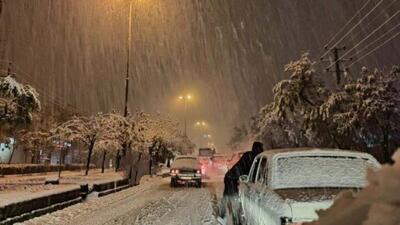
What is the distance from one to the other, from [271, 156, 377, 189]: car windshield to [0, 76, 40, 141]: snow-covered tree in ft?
47.8

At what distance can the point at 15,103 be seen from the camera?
19.0 meters

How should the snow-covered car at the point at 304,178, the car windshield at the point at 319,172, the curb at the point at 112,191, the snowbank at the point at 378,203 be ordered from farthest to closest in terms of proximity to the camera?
the curb at the point at 112,191 < the car windshield at the point at 319,172 < the snow-covered car at the point at 304,178 < the snowbank at the point at 378,203

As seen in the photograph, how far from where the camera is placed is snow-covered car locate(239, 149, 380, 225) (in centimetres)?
569

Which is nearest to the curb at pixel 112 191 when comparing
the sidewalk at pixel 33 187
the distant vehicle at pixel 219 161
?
the sidewalk at pixel 33 187

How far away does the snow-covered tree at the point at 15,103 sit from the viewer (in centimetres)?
1861

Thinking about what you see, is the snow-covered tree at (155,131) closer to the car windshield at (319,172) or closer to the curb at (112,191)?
the curb at (112,191)

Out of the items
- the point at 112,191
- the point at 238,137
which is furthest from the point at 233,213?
the point at 238,137

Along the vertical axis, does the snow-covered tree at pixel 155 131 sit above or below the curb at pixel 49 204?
above

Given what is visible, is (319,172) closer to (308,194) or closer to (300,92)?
(308,194)

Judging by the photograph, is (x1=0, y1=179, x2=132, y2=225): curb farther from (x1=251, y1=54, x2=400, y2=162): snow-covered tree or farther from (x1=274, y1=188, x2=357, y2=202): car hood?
(x1=251, y1=54, x2=400, y2=162): snow-covered tree

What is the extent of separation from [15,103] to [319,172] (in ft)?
50.7

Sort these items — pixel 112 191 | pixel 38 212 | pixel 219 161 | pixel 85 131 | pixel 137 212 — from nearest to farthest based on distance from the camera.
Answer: pixel 38 212, pixel 137 212, pixel 112 191, pixel 85 131, pixel 219 161

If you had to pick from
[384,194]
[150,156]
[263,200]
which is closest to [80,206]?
[263,200]

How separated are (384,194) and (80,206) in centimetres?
1545
